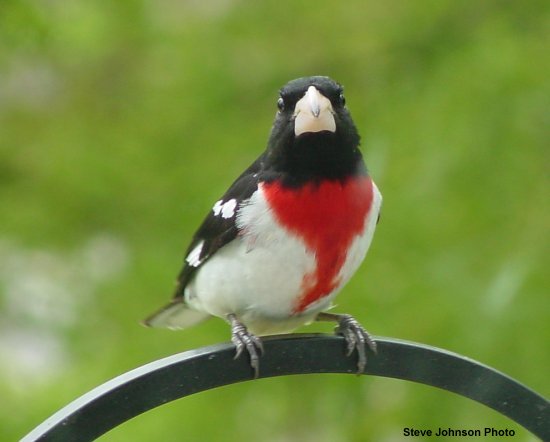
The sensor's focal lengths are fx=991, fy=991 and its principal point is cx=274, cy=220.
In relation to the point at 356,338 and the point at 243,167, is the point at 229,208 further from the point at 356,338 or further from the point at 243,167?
the point at 243,167

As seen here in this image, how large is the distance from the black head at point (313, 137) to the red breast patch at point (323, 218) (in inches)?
1.4

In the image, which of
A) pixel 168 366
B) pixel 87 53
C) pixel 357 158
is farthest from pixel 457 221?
pixel 87 53

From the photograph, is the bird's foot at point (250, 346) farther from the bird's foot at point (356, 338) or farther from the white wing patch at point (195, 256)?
the white wing patch at point (195, 256)

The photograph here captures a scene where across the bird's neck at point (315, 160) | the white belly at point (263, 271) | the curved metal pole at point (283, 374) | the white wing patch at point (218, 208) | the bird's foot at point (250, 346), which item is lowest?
the curved metal pole at point (283, 374)

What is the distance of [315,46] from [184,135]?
1.90 ft

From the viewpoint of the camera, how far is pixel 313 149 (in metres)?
2.62

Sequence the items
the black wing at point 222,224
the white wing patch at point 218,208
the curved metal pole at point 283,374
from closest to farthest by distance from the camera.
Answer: the curved metal pole at point 283,374 → the black wing at point 222,224 → the white wing patch at point 218,208

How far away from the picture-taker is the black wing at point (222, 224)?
274cm

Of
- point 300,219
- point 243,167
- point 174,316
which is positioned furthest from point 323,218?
point 243,167

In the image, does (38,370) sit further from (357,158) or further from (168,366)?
(168,366)

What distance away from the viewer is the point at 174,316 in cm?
321

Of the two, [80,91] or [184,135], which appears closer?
[184,135]

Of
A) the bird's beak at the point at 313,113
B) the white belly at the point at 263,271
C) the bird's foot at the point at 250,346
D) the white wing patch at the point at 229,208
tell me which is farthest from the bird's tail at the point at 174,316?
the bird's beak at the point at 313,113

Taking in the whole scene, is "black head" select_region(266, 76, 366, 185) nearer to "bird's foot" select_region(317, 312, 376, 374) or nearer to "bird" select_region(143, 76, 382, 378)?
"bird" select_region(143, 76, 382, 378)
